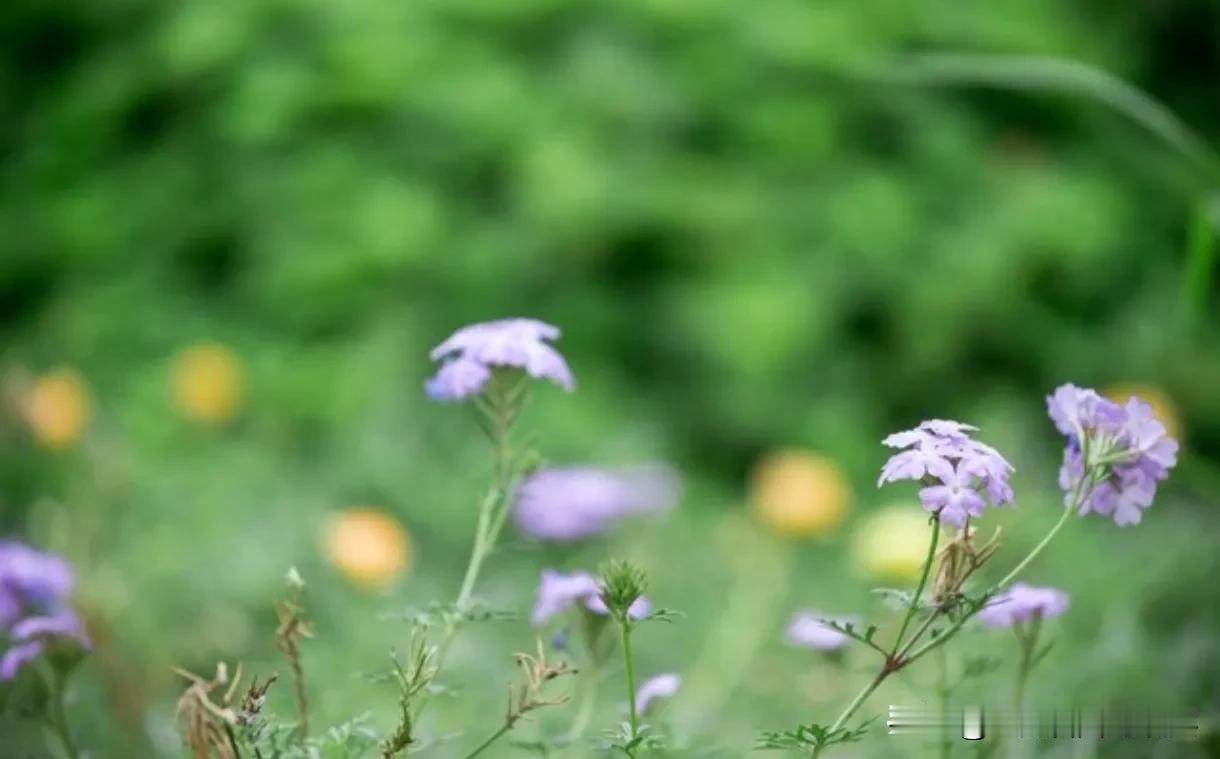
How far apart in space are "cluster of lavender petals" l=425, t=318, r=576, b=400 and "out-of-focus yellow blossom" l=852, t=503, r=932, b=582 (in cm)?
97

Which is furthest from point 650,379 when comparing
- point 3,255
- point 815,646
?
point 815,646

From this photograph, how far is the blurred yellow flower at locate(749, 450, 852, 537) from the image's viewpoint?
7.00ft

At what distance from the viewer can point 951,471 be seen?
80cm

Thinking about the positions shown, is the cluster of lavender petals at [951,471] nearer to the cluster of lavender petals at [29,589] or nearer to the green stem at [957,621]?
the green stem at [957,621]

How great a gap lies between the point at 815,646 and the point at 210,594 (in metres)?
1.00

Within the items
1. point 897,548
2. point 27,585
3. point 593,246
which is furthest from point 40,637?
point 593,246

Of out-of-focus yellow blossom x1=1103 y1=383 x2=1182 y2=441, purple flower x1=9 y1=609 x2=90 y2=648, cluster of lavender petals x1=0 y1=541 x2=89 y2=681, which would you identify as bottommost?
purple flower x1=9 y1=609 x2=90 y2=648

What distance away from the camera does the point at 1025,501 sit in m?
2.09

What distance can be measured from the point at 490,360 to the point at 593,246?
71.6 inches

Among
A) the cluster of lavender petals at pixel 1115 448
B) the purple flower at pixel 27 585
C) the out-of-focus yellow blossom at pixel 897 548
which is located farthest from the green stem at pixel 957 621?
the out-of-focus yellow blossom at pixel 897 548

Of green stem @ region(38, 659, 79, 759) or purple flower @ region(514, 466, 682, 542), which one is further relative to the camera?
purple flower @ region(514, 466, 682, 542)

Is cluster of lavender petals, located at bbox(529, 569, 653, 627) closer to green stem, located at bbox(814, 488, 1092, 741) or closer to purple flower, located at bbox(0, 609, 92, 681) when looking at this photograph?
green stem, located at bbox(814, 488, 1092, 741)

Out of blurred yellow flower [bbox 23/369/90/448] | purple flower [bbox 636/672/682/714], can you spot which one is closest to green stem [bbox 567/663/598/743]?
purple flower [bbox 636/672/682/714]

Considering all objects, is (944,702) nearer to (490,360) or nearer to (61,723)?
(490,360)
